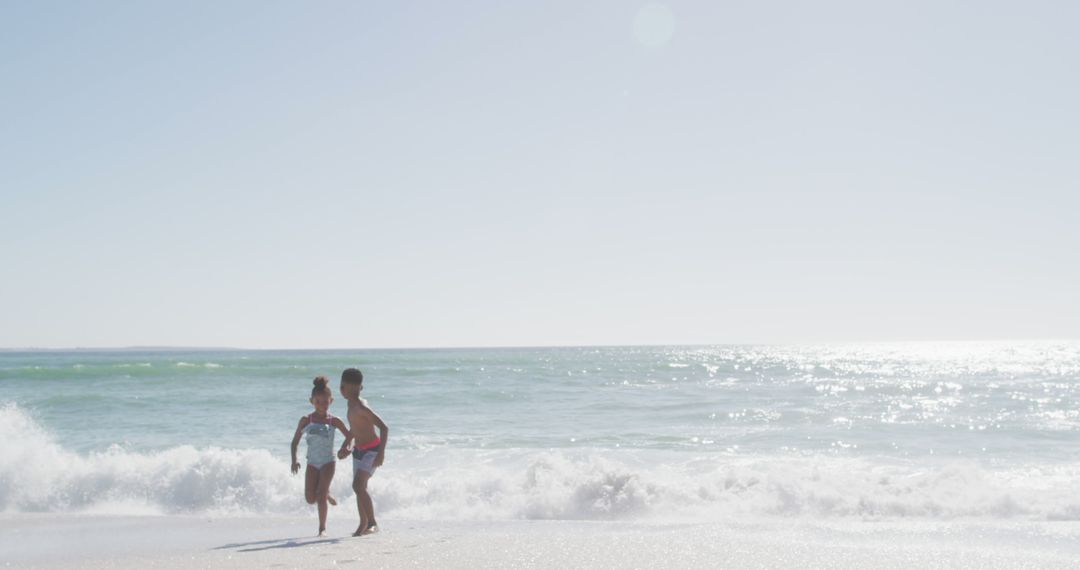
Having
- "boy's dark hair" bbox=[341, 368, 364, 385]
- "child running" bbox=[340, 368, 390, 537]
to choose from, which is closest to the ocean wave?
"child running" bbox=[340, 368, 390, 537]

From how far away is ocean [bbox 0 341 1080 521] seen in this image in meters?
9.51

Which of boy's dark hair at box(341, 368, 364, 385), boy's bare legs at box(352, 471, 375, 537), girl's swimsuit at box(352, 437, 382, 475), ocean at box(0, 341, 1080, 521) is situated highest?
boy's dark hair at box(341, 368, 364, 385)

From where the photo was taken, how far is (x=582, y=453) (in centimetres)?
1405

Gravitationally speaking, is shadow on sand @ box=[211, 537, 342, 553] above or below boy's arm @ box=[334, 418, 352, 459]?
below

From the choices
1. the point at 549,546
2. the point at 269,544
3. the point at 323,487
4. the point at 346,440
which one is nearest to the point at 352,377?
the point at 346,440

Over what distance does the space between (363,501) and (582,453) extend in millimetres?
7689

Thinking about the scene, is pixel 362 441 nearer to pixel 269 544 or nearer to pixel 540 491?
pixel 269 544

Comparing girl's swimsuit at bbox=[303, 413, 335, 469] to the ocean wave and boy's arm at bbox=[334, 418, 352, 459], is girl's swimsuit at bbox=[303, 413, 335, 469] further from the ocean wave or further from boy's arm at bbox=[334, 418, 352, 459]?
the ocean wave

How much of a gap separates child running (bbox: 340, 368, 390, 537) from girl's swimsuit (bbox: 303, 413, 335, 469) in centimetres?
23

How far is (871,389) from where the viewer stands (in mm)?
30359

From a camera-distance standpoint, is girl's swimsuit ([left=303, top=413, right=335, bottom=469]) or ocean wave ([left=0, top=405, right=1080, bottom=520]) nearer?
girl's swimsuit ([left=303, top=413, right=335, bottom=469])

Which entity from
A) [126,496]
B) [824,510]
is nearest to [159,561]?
[126,496]

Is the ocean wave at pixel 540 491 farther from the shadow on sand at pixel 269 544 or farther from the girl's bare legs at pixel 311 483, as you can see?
the shadow on sand at pixel 269 544

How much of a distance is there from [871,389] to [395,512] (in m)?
25.7
